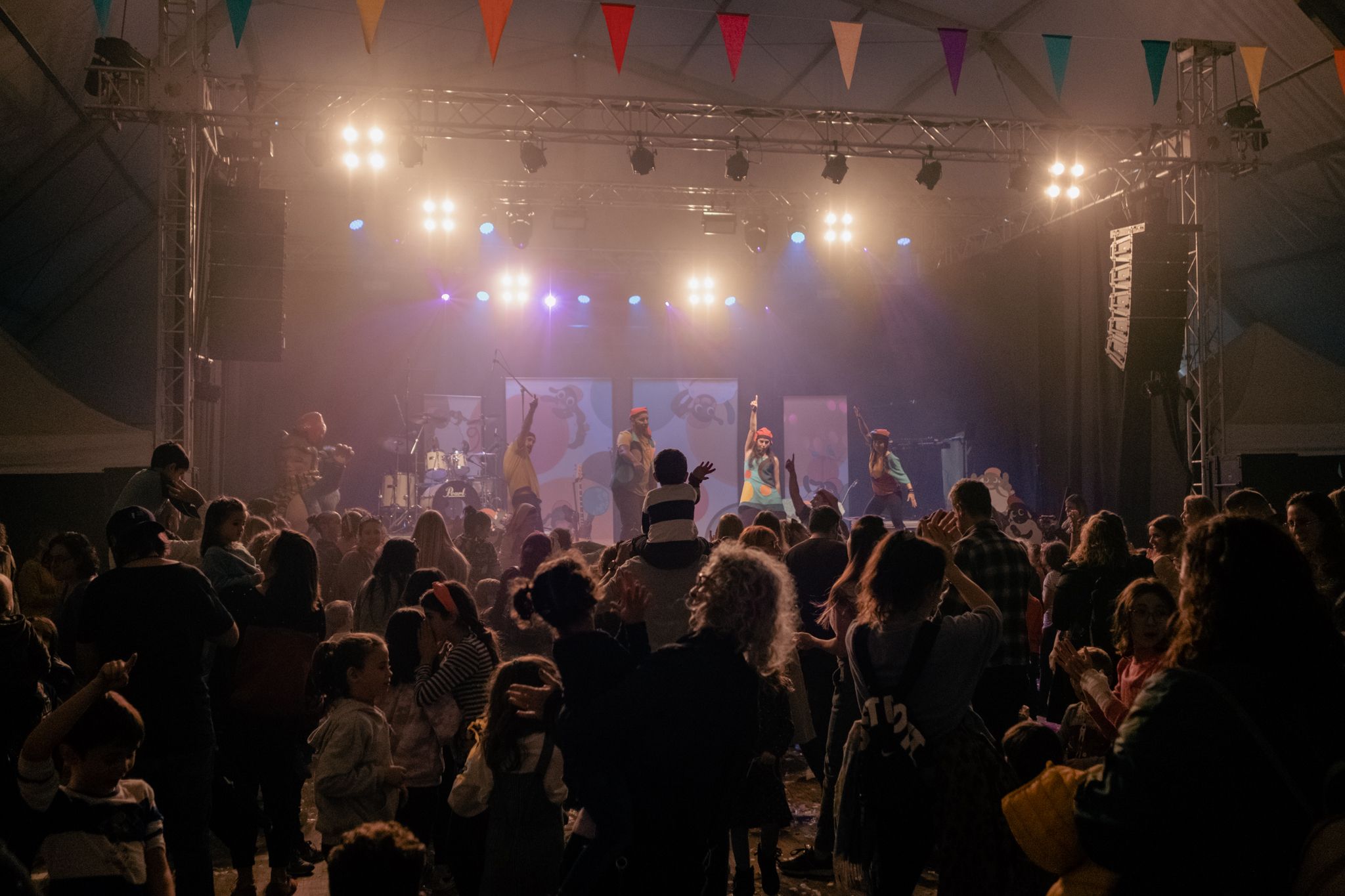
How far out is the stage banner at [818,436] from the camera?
58.0 ft

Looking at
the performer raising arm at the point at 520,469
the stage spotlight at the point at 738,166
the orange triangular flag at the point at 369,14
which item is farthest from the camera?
the performer raising arm at the point at 520,469

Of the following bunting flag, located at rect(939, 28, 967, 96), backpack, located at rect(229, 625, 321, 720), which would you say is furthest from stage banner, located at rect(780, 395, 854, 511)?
backpack, located at rect(229, 625, 321, 720)

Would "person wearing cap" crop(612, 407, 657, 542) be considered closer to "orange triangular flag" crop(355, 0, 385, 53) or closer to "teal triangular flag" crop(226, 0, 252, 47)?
"orange triangular flag" crop(355, 0, 385, 53)

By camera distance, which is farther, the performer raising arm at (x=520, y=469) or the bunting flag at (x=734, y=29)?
the performer raising arm at (x=520, y=469)

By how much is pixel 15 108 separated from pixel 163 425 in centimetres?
307

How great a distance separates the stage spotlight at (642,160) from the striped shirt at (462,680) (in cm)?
765

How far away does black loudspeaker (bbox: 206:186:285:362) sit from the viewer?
9.79 m

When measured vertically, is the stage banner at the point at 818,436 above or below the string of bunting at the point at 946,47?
below

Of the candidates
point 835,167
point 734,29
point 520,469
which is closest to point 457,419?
point 520,469

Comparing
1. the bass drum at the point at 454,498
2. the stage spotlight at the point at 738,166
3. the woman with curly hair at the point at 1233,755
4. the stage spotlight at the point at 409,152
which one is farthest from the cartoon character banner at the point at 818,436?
the woman with curly hair at the point at 1233,755

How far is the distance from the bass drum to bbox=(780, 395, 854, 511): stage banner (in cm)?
564

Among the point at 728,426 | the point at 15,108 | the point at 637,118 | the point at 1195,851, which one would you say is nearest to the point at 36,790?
the point at 1195,851

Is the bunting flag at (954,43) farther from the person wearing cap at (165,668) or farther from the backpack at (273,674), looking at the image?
the person wearing cap at (165,668)

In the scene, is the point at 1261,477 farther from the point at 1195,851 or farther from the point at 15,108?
the point at 15,108
